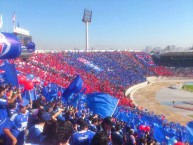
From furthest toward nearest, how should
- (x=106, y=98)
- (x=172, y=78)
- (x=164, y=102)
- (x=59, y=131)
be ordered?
(x=172, y=78), (x=164, y=102), (x=106, y=98), (x=59, y=131)

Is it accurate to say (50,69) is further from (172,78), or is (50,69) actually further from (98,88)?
(172,78)

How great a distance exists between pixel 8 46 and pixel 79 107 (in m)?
7.76

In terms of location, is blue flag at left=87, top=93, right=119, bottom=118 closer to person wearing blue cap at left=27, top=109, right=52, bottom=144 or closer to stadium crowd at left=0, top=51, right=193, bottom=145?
stadium crowd at left=0, top=51, right=193, bottom=145

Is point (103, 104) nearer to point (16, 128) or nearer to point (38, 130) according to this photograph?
point (38, 130)

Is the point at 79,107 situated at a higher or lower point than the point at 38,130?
lower

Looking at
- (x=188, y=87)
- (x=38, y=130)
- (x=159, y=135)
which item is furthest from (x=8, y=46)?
(x=188, y=87)

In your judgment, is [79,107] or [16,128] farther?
[79,107]

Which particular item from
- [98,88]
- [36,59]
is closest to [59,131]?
[98,88]

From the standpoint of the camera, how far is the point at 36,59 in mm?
40500

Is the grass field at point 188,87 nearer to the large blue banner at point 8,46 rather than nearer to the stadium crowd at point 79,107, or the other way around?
the stadium crowd at point 79,107

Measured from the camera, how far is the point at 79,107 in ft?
51.7

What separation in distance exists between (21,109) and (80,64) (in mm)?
43901

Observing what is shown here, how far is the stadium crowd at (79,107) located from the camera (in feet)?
17.5

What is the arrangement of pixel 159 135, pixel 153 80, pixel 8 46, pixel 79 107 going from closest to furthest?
pixel 8 46, pixel 159 135, pixel 79 107, pixel 153 80
